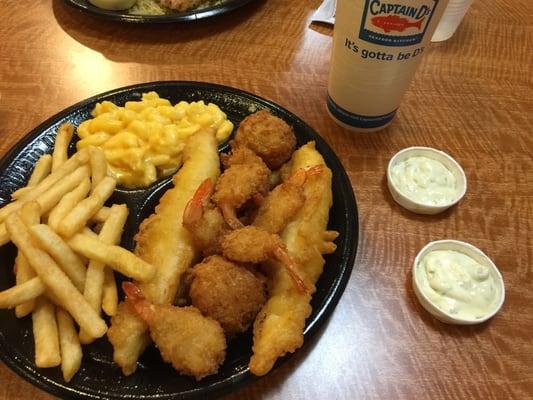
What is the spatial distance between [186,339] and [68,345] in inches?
14.0

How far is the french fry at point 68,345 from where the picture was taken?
1.23 metres

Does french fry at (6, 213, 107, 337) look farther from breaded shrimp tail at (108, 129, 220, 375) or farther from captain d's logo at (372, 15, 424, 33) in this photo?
captain d's logo at (372, 15, 424, 33)

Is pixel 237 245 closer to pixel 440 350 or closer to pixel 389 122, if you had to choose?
pixel 440 350

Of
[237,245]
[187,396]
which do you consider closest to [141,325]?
[187,396]

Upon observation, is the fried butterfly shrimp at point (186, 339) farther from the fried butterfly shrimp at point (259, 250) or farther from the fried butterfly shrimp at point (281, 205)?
the fried butterfly shrimp at point (281, 205)

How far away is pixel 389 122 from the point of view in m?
2.13

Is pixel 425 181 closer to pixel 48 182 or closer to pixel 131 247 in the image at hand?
pixel 131 247

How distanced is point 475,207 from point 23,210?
173 centimetres

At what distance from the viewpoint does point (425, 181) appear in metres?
1.84

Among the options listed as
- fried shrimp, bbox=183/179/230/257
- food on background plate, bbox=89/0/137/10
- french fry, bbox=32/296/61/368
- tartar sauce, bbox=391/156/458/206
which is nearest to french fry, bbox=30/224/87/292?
french fry, bbox=32/296/61/368

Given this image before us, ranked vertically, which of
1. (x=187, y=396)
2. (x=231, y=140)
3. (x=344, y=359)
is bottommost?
(x=344, y=359)

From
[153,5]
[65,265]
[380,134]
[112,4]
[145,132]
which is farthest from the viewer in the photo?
[153,5]

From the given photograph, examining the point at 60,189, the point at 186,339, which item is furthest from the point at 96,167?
the point at 186,339

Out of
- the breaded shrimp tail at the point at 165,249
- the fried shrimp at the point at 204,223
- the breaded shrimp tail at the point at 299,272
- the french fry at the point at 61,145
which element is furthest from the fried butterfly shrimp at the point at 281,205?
the french fry at the point at 61,145
